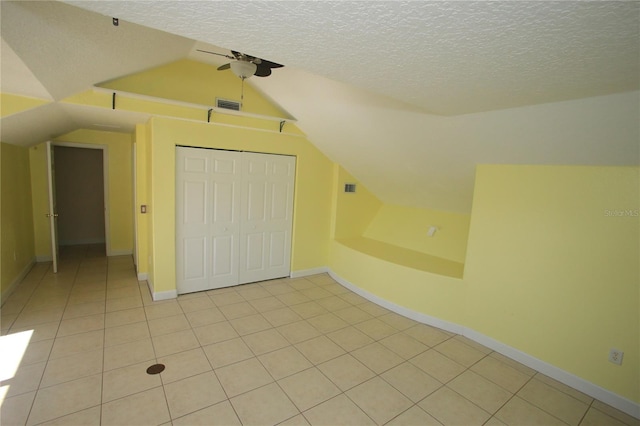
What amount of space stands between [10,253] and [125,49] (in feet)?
11.2

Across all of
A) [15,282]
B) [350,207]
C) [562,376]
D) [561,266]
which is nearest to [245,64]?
[350,207]

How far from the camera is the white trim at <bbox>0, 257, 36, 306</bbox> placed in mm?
3566

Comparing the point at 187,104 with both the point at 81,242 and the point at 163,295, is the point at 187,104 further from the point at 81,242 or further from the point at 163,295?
the point at 81,242

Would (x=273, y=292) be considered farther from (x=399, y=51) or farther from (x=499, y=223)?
(x=399, y=51)

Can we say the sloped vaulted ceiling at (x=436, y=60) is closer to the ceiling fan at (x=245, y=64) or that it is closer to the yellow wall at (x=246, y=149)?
the ceiling fan at (x=245, y=64)

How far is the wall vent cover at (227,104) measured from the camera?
4.03 m

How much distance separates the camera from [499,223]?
320 centimetres

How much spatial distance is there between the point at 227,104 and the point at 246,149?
0.66 meters

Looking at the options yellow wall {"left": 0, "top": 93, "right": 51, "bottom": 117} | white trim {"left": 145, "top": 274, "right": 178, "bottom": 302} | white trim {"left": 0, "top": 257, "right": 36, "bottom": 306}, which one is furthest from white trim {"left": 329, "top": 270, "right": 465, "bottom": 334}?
white trim {"left": 0, "top": 257, "right": 36, "bottom": 306}

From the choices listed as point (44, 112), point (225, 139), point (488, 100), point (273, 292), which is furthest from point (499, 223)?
point (44, 112)

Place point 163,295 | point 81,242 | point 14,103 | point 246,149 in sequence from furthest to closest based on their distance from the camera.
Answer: point 81,242 → point 246,149 → point 163,295 → point 14,103

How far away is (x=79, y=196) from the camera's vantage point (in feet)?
21.0

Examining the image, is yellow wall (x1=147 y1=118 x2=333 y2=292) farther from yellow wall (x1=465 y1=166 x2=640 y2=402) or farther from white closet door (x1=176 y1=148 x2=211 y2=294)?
yellow wall (x1=465 y1=166 x2=640 y2=402)

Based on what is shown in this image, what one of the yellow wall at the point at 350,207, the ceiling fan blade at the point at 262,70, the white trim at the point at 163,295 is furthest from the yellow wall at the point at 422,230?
the white trim at the point at 163,295
